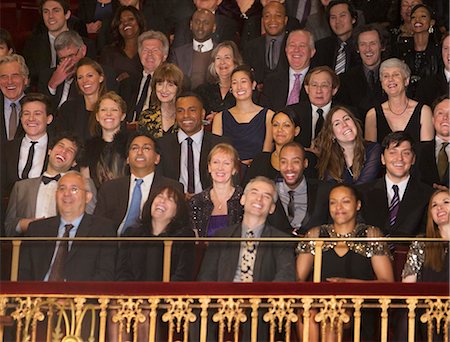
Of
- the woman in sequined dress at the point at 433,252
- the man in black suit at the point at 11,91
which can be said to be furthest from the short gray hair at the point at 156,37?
the woman in sequined dress at the point at 433,252

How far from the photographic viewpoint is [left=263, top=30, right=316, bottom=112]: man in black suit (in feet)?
36.1

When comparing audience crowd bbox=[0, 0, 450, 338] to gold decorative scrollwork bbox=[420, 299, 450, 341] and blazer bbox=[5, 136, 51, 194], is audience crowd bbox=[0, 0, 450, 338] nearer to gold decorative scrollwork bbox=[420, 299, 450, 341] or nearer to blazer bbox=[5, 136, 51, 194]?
blazer bbox=[5, 136, 51, 194]

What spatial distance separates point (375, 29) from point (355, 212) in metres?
2.00

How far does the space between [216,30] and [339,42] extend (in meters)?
1.10

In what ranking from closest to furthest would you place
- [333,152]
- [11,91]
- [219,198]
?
[219,198]
[333,152]
[11,91]

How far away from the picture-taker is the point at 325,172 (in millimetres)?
10484

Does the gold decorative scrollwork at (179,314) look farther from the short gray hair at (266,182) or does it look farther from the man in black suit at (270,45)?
the man in black suit at (270,45)

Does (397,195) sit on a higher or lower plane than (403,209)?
higher

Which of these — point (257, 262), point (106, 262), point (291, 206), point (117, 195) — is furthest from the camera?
point (117, 195)

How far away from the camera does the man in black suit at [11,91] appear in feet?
37.2

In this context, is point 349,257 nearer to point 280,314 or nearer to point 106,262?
point 280,314

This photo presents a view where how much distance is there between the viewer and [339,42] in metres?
11.2

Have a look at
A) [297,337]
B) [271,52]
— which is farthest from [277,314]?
[271,52]

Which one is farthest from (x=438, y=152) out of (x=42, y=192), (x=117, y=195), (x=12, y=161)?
(x=12, y=161)
